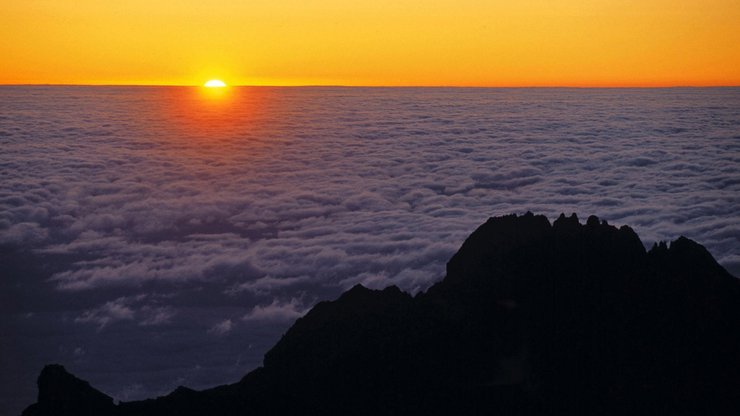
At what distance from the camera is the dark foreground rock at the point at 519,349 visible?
38.4 ft

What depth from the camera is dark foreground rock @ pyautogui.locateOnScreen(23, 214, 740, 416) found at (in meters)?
11.7

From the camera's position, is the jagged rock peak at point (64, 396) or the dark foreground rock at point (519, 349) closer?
the dark foreground rock at point (519, 349)

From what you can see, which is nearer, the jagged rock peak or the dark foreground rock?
the dark foreground rock

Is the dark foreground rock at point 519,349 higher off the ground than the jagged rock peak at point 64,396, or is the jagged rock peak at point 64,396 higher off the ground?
the dark foreground rock at point 519,349

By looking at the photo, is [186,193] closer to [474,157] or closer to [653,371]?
[474,157]

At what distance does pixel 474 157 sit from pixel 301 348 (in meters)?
97.8

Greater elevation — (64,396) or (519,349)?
(519,349)

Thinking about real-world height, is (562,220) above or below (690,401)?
above

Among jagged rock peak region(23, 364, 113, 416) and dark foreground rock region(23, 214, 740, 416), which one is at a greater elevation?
dark foreground rock region(23, 214, 740, 416)

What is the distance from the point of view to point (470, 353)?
11.9 metres

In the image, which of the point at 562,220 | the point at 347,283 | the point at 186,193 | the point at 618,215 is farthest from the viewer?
the point at 186,193

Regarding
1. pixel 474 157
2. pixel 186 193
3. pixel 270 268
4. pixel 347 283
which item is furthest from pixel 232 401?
pixel 474 157

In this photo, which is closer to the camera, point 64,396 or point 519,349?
point 519,349

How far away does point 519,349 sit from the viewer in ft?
39.7
